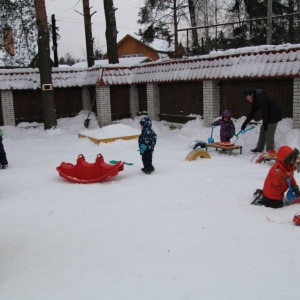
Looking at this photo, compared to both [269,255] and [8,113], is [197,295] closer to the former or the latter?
[269,255]

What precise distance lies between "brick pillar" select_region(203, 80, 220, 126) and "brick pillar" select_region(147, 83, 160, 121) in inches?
116

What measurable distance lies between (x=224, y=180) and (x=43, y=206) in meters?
3.17

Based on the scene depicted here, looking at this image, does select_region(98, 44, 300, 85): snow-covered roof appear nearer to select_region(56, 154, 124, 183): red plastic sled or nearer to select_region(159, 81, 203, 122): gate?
select_region(159, 81, 203, 122): gate

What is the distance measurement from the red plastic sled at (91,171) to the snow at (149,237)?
19 centimetres

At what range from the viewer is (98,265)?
3707 millimetres

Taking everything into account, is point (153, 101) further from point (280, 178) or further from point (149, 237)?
point (149, 237)

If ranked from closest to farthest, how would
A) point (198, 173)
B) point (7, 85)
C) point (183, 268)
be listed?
point (183, 268) < point (198, 173) < point (7, 85)

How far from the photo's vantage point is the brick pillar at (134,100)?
15837 mm

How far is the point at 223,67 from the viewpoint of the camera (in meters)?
11.0

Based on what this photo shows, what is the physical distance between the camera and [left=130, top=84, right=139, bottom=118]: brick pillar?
15837mm

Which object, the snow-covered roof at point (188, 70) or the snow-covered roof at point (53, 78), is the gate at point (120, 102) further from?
the snow-covered roof at point (53, 78)

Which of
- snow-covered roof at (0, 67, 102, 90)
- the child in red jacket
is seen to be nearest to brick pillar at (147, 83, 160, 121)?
snow-covered roof at (0, 67, 102, 90)

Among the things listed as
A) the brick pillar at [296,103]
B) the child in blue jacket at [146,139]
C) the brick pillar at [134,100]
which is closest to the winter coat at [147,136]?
the child in blue jacket at [146,139]

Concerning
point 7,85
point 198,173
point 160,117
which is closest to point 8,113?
point 7,85
